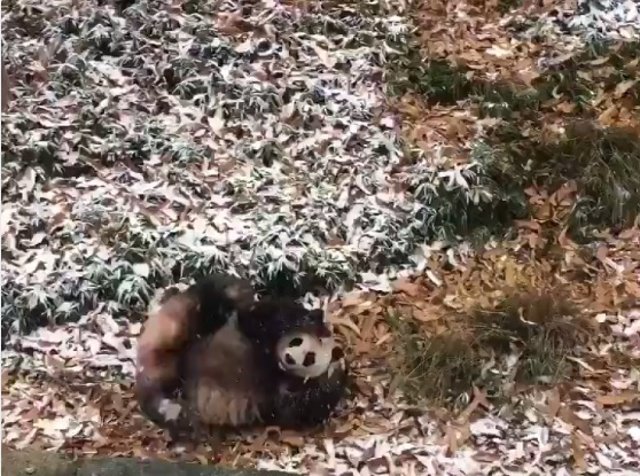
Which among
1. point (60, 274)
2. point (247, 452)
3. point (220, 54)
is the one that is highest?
point (220, 54)

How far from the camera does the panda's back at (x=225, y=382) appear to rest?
1112 millimetres

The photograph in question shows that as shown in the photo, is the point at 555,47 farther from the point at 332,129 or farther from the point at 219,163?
the point at 219,163

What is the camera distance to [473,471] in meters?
1.08

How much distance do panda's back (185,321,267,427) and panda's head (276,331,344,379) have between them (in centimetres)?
4

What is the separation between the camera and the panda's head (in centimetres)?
112

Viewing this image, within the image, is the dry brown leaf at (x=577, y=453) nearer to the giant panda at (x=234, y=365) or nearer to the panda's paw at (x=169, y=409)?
the giant panda at (x=234, y=365)

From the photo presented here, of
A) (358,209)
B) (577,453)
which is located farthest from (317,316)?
(577,453)

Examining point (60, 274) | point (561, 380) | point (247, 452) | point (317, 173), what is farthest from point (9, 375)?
point (561, 380)

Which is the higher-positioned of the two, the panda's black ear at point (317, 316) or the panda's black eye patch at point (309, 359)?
the panda's black ear at point (317, 316)

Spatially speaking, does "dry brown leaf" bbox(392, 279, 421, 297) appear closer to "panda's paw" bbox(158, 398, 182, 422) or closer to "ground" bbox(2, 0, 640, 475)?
"ground" bbox(2, 0, 640, 475)

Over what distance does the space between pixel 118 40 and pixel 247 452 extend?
2.03 feet

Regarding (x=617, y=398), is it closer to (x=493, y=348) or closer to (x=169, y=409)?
(x=493, y=348)

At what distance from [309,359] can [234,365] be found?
96 mm

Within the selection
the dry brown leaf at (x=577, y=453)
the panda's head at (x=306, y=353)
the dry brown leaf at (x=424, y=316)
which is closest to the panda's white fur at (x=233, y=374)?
the panda's head at (x=306, y=353)
